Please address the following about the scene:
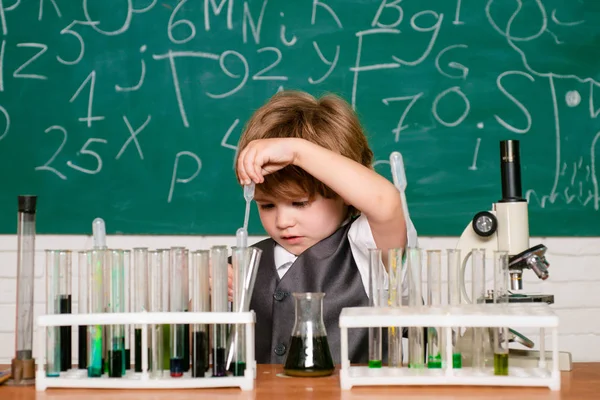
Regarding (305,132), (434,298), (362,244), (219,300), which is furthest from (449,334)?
(305,132)

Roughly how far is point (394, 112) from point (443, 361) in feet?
5.25

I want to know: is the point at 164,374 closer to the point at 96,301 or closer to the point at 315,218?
the point at 96,301

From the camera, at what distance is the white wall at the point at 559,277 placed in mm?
2570

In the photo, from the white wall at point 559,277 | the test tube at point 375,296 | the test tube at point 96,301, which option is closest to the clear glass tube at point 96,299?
the test tube at point 96,301

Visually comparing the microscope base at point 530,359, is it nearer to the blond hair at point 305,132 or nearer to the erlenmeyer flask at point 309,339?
the erlenmeyer flask at point 309,339

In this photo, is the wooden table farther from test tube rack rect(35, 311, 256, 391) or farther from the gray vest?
the gray vest

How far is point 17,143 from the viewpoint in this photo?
2.60 m

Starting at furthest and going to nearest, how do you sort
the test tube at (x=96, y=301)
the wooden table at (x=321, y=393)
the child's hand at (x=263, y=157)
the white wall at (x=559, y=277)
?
1. the white wall at (x=559, y=277)
2. the child's hand at (x=263, y=157)
3. the test tube at (x=96, y=301)
4. the wooden table at (x=321, y=393)

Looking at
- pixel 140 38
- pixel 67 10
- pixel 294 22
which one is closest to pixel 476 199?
pixel 294 22

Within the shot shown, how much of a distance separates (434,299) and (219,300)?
1.05 feet

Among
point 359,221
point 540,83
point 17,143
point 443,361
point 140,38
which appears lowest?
point 443,361

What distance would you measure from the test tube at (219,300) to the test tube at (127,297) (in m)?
0.12

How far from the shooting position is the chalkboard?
102 inches

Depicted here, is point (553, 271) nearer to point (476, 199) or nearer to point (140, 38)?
point (476, 199)
